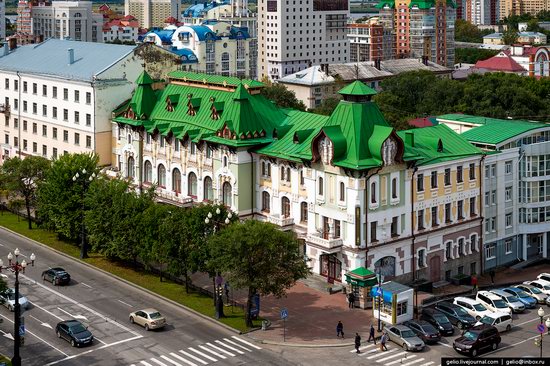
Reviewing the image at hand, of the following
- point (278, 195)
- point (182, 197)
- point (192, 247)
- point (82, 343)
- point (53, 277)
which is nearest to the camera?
point (82, 343)

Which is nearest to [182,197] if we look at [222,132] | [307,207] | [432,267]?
[222,132]

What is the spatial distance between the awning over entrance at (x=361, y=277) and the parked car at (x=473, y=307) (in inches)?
289

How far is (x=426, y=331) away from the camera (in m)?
73.7

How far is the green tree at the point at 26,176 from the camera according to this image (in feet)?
354

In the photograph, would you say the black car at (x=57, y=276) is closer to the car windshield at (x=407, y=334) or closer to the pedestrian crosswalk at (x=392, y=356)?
the pedestrian crosswalk at (x=392, y=356)

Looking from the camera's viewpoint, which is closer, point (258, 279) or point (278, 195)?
point (258, 279)

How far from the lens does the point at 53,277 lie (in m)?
87.7

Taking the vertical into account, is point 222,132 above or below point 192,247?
above

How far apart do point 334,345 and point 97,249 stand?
102 feet

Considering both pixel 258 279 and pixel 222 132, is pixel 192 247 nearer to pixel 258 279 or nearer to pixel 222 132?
pixel 258 279

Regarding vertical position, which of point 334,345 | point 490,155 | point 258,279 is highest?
point 490,155

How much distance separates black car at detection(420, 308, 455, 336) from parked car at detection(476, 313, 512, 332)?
2.75 metres

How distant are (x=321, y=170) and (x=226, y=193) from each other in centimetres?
1363

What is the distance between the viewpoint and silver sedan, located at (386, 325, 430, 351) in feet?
236
